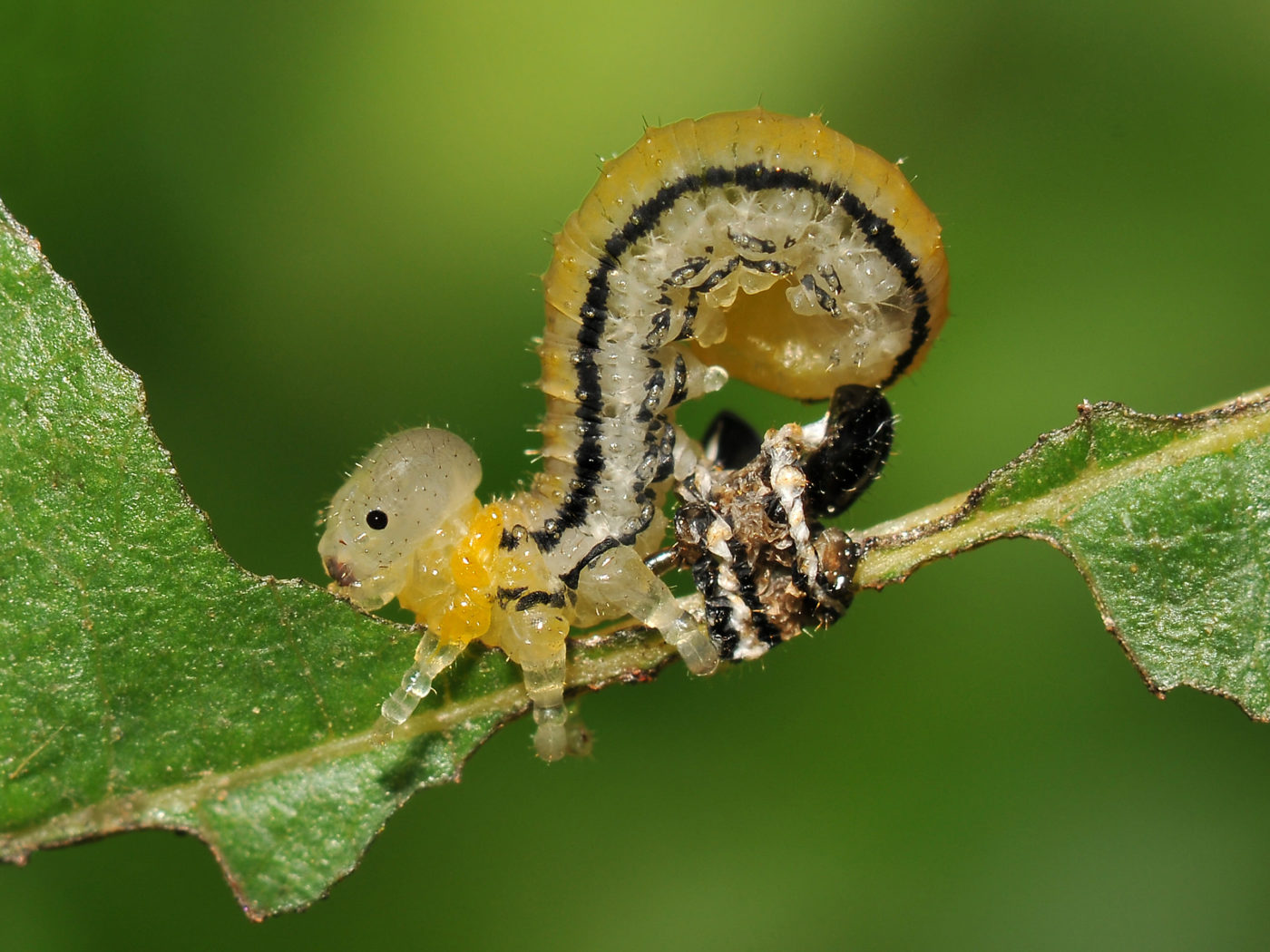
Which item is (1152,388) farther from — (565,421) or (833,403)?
(565,421)

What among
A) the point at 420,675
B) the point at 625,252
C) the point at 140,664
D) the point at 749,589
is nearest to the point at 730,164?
the point at 625,252

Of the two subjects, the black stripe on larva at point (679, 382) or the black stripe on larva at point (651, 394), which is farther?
the black stripe on larva at point (679, 382)

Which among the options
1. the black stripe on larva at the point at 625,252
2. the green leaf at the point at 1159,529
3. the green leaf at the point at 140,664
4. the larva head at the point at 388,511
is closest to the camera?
the green leaf at the point at 140,664

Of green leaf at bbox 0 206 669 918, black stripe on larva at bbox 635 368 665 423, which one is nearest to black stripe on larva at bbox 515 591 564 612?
green leaf at bbox 0 206 669 918

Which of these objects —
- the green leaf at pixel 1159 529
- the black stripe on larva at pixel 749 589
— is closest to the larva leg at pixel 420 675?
the black stripe on larva at pixel 749 589

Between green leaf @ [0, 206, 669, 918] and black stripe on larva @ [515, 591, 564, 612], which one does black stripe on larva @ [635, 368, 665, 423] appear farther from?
green leaf @ [0, 206, 669, 918]

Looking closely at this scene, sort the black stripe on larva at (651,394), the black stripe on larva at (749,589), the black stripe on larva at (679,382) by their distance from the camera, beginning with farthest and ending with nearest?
1. the black stripe on larva at (679,382)
2. the black stripe on larva at (651,394)
3. the black stripe on larva at (749,589)

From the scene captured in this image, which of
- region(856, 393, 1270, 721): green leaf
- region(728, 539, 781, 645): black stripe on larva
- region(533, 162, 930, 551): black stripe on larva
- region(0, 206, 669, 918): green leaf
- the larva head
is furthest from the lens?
region(533, 162, 930, 551): black stripe on larva

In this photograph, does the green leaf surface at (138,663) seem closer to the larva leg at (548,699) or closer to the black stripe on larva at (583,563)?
the larva leg at (548,699)

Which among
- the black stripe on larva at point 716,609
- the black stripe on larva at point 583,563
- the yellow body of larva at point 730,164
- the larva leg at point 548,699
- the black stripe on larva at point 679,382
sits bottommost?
the larva leg at point 548,699

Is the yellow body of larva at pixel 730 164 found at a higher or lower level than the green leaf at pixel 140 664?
higher
